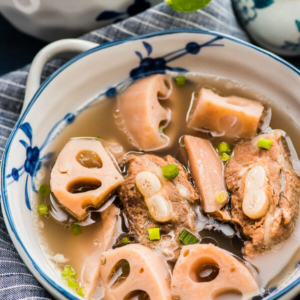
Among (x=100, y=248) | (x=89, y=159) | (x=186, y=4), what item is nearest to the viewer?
(x=100, y=248)

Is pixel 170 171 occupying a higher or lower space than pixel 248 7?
lower

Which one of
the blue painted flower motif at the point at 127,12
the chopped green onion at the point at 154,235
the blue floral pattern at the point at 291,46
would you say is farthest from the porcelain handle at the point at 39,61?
the blue floral pattern at the point at 291,46

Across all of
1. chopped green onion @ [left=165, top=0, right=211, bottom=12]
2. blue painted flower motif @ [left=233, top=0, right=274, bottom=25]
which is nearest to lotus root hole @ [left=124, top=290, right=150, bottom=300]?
chopped green onion @ [left=165, top=0, right=211, bottom=12]

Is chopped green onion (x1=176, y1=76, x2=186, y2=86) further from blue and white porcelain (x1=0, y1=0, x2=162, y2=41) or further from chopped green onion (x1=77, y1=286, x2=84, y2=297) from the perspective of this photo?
chopped green onion (x1=77, y1=286, x2=84, y2=297)

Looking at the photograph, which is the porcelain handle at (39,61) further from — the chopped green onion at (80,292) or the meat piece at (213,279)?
the meat piece at (213,279)

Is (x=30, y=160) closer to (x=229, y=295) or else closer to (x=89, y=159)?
(x=89, y=159)

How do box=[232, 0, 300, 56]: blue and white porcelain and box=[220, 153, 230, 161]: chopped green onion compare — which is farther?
box=[232, 0, 300, 56]: blue and white porcelain

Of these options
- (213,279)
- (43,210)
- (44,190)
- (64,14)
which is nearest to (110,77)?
(64,14)

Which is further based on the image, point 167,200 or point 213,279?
point 167,200
